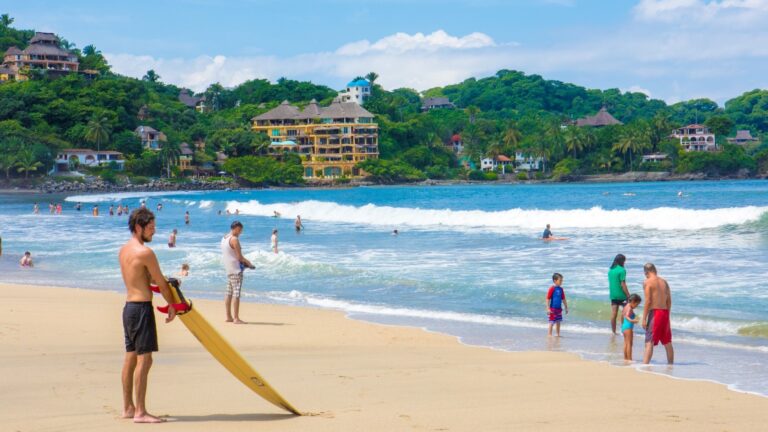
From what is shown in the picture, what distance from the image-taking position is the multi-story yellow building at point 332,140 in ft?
465

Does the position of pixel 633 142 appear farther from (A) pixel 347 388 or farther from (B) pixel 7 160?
(A) pixel 347 388

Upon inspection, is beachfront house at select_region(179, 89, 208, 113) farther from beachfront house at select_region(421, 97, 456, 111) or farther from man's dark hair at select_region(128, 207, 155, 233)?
man's dark hair at select_region(128, 207, 155, 233)

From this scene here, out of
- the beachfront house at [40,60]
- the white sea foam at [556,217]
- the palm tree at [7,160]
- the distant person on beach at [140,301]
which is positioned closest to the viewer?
the distant person on beach at [140,301]

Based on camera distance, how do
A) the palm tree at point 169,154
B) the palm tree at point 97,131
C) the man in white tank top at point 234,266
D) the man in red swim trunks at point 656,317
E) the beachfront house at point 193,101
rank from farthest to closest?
1. the beachfront house at point 193,101
2. the palm tree at point 169,154
3. the palm tree at point 97,131
4. the man in white tank top at point 234,266
5. the man in red swim trunks at point 656,317

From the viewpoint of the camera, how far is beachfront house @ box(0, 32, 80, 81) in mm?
141250

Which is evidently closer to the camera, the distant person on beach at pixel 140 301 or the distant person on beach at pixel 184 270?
the distant person on beach at pixel 140 301

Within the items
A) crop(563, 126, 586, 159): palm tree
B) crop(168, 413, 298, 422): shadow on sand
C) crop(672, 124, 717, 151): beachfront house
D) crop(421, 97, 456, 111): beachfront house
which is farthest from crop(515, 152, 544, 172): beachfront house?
crop(168, 413, 298, 422): shadow on sand

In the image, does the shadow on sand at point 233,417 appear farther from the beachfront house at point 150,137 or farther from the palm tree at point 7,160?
the beachfront house at point 150,137

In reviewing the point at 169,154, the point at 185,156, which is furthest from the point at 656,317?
the point at 185,156

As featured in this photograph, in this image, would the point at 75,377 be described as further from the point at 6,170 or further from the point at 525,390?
the point at 6,170

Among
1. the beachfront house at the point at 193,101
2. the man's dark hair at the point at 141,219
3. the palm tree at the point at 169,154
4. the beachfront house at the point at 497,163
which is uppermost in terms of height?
the beachfront house at the point at 193,101

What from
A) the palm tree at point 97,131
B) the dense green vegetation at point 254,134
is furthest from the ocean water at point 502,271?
the dense green vegetation at point 254,134

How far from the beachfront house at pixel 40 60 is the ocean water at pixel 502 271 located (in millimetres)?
105630

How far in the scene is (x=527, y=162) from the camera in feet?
507
